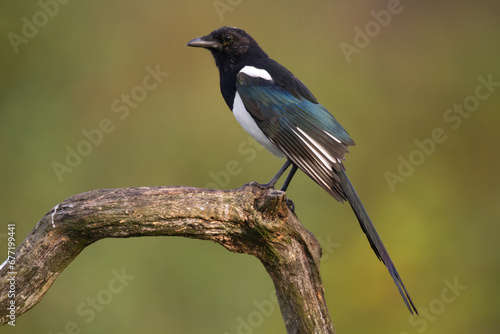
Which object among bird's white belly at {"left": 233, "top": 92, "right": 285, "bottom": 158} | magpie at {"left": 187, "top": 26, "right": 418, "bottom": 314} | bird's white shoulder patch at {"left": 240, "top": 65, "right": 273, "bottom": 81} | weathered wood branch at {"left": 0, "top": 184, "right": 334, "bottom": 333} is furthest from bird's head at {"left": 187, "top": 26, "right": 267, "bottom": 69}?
weathered wood branch at {"left": 0, "top": 184, "right": 334, "bottom": 333}

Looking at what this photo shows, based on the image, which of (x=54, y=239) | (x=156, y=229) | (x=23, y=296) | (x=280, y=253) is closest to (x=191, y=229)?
(x=156, y=229)

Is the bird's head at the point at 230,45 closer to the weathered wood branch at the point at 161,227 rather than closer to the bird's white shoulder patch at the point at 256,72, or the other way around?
the bird's white shoulder patch at the point at 256,72

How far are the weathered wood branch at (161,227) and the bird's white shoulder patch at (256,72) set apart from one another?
621mm

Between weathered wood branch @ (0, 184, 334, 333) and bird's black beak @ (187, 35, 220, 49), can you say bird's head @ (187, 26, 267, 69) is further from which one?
weathered wood branch @ (0, 184, 334, 333)

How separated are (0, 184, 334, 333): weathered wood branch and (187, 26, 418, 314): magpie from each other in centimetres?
17

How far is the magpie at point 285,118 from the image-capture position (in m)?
2.17

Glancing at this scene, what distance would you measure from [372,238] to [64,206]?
116 cm

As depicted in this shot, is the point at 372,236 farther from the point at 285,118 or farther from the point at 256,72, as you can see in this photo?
the point at 256,72

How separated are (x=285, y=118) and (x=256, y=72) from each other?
300mm

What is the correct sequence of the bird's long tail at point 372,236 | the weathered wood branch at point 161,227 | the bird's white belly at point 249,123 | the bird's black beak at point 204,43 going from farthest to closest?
the bird's black beak at point 204,43 → the bird's white belly at point 249,123 → the bird's long tail at point 372,236 → the weathered wood branch at point 161,227

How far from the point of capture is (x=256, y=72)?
2484 mm

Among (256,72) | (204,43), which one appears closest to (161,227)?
(256,72)

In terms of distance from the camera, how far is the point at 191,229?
200 centimetres

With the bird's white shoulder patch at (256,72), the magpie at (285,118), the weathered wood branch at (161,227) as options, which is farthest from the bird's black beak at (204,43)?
the weathered wood branch at (161,227)
